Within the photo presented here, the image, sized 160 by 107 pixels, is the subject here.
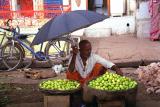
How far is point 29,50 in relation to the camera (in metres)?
11.6

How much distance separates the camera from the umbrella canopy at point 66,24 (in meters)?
6.56

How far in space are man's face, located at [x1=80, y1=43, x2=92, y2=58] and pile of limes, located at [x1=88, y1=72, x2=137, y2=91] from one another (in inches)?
18.5

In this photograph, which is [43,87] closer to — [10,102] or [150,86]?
[10,102]

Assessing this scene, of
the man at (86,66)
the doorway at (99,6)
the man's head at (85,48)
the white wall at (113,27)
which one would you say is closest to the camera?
the man's head at (85,48)

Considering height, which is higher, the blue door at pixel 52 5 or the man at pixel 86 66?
the blue door at pixel 52 5

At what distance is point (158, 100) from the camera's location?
309 inches

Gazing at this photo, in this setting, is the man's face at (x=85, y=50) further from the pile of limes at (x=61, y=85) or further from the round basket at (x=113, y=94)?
the round basket at (x=113, y=94)

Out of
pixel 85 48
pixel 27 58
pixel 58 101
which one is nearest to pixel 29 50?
pixel 27 58

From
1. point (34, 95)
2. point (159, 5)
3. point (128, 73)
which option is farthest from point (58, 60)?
point (159, 5)

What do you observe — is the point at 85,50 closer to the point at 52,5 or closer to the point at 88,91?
the point at 88,91

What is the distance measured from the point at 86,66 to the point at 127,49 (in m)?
5.44

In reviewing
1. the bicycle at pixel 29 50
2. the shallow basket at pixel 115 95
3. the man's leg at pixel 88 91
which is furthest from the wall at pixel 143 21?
the shallow basket at pixel 115 95

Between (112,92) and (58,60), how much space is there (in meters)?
5.41

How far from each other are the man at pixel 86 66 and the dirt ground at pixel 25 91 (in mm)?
994
